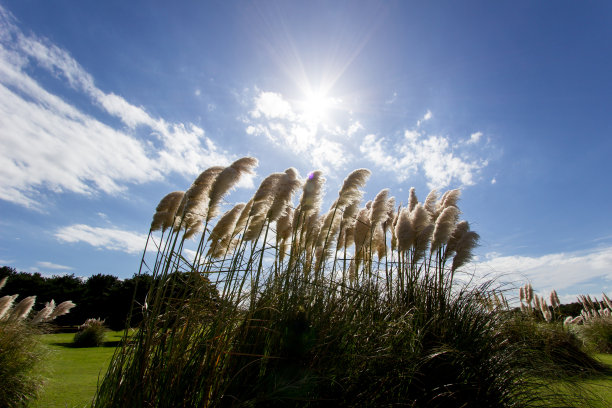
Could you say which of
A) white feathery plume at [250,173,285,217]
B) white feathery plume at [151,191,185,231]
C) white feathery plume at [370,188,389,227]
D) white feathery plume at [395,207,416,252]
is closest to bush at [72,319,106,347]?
white feathery plume at [151,191,185,231]

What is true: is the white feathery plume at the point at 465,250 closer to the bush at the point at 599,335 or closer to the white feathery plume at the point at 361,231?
the white feathery plume at the point at 361,231

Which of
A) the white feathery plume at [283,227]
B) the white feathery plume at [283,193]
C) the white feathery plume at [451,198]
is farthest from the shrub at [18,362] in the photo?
the white feathery plume at [451,198]

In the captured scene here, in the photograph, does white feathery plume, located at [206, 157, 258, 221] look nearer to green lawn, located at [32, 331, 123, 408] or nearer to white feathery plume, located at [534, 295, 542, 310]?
green lawn, located at [32, 331, 123, 408]

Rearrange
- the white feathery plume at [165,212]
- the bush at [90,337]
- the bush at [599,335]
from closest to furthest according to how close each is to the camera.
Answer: the white feathery plume at [165,212] → the bush at [599,335] → the bush at [90,337]

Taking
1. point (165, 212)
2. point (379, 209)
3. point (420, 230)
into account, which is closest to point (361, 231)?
point (379, 209)

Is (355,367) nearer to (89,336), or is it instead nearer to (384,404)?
(384,404)

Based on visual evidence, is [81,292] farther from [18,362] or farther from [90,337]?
[18,362]

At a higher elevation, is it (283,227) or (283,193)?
(283,193)

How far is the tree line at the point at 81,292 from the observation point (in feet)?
61.6

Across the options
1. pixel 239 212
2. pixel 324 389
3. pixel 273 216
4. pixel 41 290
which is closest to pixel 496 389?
pixel 324 389

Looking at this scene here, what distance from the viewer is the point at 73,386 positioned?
186 inches

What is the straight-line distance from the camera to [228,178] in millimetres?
3064

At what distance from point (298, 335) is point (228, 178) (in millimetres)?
1572

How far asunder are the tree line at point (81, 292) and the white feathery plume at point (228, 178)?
16.3 meters
